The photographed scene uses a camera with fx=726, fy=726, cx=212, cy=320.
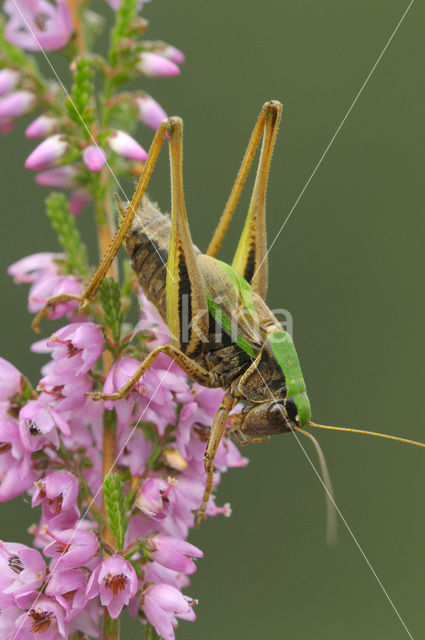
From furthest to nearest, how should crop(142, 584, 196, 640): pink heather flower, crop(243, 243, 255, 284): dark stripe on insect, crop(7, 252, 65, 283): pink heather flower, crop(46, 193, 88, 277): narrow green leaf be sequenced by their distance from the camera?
crop(243, 243, 255, 284): dark stripe on insect → crop(7, 252, 65, 283): pink heather flower → crop(46, 193, 88, 277): narrow green leaf → crop(142, 584, 196, 640): pink heather flower

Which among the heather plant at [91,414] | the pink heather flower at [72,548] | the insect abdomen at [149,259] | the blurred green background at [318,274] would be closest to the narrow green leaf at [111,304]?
the heather plant at [91,414]

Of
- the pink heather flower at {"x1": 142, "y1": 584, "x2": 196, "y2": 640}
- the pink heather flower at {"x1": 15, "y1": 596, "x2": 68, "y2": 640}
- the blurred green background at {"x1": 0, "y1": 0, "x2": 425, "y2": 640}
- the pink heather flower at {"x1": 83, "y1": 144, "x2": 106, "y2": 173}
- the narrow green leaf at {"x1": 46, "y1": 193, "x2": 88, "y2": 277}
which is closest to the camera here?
the pink heather flower at {"x1": 15, "y1": 596, "x2": 68, "y2": 640}

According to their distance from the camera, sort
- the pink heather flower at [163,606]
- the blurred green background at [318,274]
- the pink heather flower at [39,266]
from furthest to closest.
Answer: the blurred green background at [318,274] < the pink heather flower at [39,266] < the pink heather flower at [163,606]

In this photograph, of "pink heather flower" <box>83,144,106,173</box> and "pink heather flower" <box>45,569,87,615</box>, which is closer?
"pink heather flower" <box>45,569,87,615</box>

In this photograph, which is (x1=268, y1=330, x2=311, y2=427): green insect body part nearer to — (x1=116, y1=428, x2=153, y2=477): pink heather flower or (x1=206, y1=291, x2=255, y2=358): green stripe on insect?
(x1=206, y1=291, x2=255, y2=358): green stripe on insect

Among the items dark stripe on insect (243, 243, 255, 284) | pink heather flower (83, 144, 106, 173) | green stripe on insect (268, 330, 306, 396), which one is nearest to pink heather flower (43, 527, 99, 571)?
green stripe on insect (268, 330, 306, 396)

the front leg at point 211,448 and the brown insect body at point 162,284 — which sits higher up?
the brown insect body at point 162,284

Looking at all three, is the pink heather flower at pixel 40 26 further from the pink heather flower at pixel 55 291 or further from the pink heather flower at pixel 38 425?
the pink heather flower at pixel 38 425

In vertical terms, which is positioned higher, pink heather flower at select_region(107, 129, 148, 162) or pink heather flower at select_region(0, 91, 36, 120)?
pink heather flower at select_region(107, 129, 148, 162)

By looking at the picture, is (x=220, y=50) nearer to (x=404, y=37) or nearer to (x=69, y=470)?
(x=404, y=37)
